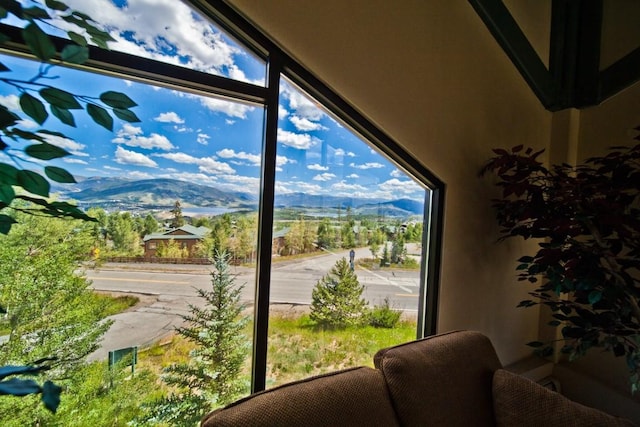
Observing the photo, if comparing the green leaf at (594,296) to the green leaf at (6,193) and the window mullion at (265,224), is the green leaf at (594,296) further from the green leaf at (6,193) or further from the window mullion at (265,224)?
the green leaf at (6,193)

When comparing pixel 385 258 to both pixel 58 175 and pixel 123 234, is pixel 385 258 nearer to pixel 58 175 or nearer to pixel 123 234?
pixel 123 234

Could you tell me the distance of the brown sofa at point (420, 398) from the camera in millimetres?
867

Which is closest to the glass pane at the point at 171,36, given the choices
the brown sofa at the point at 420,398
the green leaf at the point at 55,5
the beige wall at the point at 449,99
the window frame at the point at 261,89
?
the window frame at the point at 261,89

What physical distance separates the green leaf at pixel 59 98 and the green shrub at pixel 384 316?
59.3 inches

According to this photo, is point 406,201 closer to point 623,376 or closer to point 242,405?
point 242,405

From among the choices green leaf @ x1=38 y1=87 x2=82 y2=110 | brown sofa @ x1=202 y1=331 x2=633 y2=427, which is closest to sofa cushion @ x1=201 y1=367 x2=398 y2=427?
brown sofa @ x1=202 y1=331 x2=633 y2=427

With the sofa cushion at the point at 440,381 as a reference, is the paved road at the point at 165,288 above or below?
above

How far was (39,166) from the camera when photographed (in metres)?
0.87

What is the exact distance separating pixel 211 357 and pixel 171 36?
1.27 metres

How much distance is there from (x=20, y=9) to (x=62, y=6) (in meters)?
0.11

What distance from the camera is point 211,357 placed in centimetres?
125

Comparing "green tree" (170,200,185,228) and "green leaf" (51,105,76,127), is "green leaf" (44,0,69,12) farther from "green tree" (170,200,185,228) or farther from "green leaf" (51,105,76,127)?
"green tree" (170,200,185,228)

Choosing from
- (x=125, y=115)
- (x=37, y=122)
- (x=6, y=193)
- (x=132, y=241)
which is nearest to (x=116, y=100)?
(x=125, y=115)

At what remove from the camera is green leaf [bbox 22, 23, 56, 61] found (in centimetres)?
48
